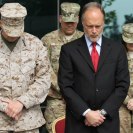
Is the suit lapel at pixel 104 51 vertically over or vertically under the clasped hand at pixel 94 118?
over

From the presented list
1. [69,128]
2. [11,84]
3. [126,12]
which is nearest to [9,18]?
[11,84]

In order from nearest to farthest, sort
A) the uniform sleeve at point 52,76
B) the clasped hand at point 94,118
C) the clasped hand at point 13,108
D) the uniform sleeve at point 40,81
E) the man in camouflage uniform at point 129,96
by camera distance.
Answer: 1. the clasped hand at point 94,118
2. the clasped hand at point 13,108
3. the uniform sleeve at point 40,81
4. the man in camouflage uniform at point 129,96
5. the uniform sleeve at point 52,76

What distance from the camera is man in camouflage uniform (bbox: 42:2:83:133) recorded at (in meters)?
5.05

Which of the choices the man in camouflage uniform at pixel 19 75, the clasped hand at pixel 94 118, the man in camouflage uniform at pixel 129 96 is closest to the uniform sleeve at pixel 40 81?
the man in camouflage uniform at pixel 19 75

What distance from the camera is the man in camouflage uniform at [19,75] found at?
4.02 metres

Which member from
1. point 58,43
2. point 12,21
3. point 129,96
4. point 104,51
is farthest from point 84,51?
point 58,43

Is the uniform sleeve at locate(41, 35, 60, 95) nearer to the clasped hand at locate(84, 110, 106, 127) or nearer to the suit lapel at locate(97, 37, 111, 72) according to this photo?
the suit lapel at locate(97, 37, 111, 72)

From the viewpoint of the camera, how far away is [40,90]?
4.12 meters

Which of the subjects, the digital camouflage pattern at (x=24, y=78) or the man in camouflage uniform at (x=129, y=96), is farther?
the man in camouflage uniform at (x=129, y=96)

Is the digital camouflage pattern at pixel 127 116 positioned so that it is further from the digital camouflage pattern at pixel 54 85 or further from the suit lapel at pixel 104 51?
the suit lapel at pixel 104 51

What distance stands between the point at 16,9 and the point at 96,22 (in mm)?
677

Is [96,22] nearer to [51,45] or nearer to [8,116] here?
[8,116]

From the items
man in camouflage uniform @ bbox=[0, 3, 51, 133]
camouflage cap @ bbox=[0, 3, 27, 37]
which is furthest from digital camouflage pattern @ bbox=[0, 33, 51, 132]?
camouflage cap @ bbox=[0, 3, 27, 37]

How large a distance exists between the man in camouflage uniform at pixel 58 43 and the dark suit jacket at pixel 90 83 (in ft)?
3.80
